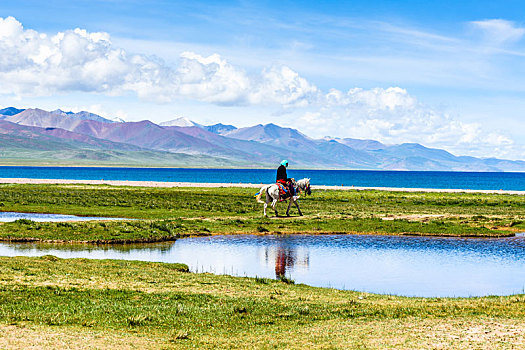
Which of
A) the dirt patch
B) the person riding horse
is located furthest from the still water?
the dirt patch

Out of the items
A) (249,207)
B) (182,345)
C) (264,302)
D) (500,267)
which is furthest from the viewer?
(249,207)

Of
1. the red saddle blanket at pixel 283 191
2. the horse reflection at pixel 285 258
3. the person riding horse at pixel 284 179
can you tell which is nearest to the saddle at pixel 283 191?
the red saddle blanket at pixel 283 191

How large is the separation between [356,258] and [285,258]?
457 cm

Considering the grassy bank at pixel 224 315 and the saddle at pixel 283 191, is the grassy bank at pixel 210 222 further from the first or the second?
the grassy bank at pixel 224 315

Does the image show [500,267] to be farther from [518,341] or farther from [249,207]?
[249,207]

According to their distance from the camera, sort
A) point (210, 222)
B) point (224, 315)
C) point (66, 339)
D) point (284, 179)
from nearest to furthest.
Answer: point (66, 339) < point (224, 315) < point (210, 222) < point (284, 179)

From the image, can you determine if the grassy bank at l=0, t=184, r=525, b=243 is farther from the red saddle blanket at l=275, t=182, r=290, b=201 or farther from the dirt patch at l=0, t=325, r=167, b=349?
the dirt patch at l=0, t=325, r=167, b=349

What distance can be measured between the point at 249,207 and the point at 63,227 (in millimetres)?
28343

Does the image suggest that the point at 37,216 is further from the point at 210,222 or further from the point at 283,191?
the point at 283,191

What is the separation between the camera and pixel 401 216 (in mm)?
58812

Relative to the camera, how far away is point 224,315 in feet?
65.8

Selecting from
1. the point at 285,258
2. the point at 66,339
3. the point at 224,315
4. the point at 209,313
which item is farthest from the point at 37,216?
the point at 66,339

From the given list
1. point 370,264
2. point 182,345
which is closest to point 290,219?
point 370,264

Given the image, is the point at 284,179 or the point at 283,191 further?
the point at 283,191
